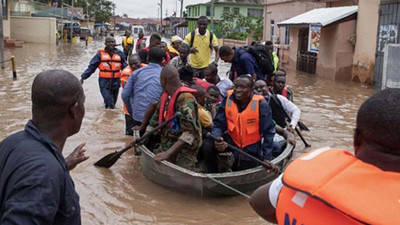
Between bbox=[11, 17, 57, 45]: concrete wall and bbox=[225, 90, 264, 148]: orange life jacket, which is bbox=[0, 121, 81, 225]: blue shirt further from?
bbox=[11, 17, 57, 45]: concrete wall

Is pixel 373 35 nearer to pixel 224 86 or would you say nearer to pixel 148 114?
pixel 224 86

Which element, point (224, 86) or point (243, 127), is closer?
point (243, 127)

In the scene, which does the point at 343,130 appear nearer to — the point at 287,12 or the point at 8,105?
the point at 8,105

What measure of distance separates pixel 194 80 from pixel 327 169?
18.8ft

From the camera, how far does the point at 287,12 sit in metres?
27.0

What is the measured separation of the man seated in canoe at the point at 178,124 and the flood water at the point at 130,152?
494 millimetres

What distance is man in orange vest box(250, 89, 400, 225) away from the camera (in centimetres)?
138

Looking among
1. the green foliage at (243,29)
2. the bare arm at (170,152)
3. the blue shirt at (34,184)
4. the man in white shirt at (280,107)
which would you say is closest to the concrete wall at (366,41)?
the man in white shirt at (280,107)

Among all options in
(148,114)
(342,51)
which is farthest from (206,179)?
(342,51)

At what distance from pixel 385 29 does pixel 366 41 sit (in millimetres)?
1263

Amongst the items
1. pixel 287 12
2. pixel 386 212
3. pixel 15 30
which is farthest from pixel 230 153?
pixel 15 30

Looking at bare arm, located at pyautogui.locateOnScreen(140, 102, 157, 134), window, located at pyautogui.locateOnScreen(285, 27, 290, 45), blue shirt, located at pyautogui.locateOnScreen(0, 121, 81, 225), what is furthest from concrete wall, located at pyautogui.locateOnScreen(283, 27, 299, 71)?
blue shirt, located at pyautogui.locateOnScreen(0, 121, 81, 225)

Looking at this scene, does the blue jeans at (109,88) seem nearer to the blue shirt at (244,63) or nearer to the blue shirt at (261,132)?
the blue shirt at (244,63)

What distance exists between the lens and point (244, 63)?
7.50 m
